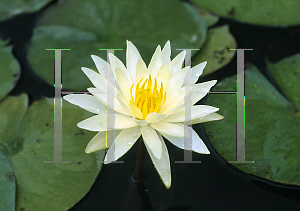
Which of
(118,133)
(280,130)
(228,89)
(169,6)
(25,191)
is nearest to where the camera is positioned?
(118,133)

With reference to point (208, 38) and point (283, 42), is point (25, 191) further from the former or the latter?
point (283, 42)

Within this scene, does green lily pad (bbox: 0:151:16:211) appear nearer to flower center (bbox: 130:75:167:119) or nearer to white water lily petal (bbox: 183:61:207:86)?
flower center (bbox: 130:75:167:119)

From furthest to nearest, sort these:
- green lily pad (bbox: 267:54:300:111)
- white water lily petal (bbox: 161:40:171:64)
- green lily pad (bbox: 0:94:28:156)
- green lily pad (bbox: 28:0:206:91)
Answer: green lily pad (bbox: 28:0:206:91) < green lily pad (bbox: 267:54:300:111) < green lily pad (bbox: 0:94:28:156) < white water lily petal (bbox: 161:40:171:64)

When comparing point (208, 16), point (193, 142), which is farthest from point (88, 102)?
point (208, 16)

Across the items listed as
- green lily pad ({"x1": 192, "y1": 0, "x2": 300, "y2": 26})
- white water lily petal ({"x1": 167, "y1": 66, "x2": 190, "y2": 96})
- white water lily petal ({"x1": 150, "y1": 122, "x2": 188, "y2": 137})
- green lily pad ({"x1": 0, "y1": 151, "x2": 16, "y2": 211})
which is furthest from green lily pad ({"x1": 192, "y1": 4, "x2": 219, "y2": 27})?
green lily pad ({"x1": 0, "y1": 151, "x2": 16, "y2": 211})

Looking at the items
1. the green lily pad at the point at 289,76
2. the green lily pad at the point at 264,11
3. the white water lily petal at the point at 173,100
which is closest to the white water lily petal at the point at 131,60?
the white water lily petal at the point at 173,100

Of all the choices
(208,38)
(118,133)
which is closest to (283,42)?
(208,38)

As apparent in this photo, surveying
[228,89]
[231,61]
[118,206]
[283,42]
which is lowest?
[118,206]

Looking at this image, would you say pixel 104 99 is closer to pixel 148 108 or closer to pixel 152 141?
pixel 148 108
